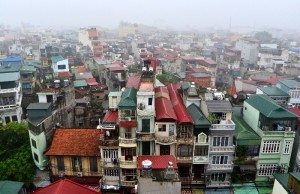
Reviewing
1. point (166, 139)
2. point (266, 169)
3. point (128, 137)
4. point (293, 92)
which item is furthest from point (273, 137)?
point (293, 92)

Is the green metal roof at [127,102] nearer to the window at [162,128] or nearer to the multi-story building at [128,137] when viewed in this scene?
the multi-story building at [128,137]

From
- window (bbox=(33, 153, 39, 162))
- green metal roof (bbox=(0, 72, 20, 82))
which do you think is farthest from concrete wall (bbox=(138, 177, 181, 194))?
green metal roof (bbox=(0, 72, 20, 82))

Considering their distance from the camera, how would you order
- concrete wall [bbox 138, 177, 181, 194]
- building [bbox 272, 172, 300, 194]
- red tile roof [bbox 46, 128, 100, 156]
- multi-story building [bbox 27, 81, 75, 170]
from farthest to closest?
multi-story building [bbox 27, 81, 75, 170] → red tile roof [bbox 46, 128, 100, 156] → building [bbox 272, 172, 300, 194] → concrete wall [bbox 138, 177, 181, 194]

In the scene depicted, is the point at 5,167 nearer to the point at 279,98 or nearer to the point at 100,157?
the point at 100,157

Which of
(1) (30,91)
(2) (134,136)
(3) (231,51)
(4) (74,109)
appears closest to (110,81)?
(1) (30,91)

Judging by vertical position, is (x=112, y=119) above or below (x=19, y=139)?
above

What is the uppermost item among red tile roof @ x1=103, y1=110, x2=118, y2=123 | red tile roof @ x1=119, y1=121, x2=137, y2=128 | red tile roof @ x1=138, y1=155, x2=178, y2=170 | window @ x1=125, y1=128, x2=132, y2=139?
red tile roof @ x1=119, y1=121, x2=137, y2=128

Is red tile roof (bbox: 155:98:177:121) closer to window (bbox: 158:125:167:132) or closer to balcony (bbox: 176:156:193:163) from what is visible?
window (bbox: 158:125:167:132)
